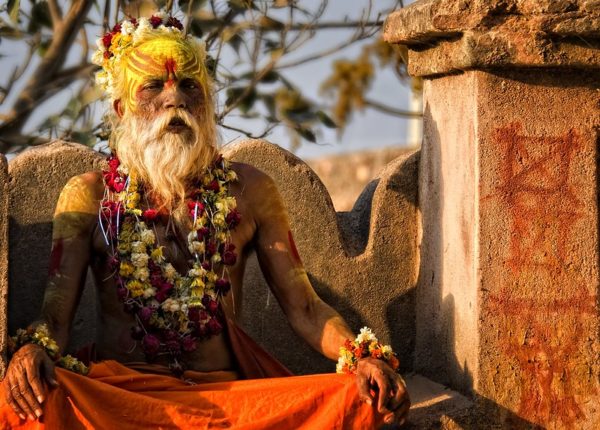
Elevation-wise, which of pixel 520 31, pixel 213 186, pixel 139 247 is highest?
pixel 520 31

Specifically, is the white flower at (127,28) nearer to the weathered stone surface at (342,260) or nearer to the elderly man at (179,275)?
the elderly man at (179,275)

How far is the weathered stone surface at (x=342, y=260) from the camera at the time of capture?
5.82 m

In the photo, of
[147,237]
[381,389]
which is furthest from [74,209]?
[381,389]

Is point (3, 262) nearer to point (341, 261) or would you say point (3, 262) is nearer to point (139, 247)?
point (139, 247)

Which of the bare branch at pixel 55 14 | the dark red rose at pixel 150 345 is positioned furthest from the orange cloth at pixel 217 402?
the bare branch at pixel 55 14

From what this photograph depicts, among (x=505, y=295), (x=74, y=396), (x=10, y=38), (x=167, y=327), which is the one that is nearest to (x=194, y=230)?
(x=167, y=327)

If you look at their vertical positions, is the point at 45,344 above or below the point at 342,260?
below

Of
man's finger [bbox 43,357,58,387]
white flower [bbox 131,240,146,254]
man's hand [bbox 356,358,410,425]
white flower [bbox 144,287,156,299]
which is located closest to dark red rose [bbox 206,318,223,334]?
white flower [bbox 144,287,156,299]

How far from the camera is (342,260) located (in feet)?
19.2

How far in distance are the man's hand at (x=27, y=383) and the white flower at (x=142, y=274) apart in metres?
0.59

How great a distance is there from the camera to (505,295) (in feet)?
17.5

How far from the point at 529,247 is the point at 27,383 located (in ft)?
6.29

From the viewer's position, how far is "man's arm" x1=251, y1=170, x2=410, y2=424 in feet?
17.3

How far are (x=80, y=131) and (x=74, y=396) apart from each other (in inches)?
88.2
